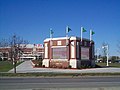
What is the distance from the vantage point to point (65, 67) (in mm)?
46781

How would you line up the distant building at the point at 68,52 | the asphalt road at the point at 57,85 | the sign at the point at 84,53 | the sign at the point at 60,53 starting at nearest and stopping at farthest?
the asphalt road at the point at 57,85 → the distant building at the point at 68,52 → the sign at the point at 60,53 → the sign at the point at 84,53

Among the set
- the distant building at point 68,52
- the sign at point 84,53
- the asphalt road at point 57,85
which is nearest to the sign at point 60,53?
the distant building at point 68,52

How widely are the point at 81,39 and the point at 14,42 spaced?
1636 cm

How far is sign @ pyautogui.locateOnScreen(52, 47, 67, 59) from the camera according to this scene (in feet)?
156

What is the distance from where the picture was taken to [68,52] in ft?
154

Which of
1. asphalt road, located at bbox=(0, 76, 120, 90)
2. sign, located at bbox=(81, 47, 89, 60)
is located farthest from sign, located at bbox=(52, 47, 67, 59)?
asphalt road, located at bbox=(0, 76, 120, 90)

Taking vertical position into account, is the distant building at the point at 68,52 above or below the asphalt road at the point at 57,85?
above

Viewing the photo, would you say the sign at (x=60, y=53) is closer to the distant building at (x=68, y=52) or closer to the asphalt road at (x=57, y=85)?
the distant building at (x=68, y=52)

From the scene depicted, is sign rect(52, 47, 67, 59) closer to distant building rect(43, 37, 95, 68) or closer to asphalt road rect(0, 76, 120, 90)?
distant building rect(43, 37, 95, 68)

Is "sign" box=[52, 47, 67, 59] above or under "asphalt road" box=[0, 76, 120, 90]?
above

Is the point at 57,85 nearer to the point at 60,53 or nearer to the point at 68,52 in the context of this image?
the point at 68,52

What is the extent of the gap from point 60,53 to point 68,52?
2024 mm

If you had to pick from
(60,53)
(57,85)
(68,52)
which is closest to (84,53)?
(68,52)

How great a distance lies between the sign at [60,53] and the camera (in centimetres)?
4762
